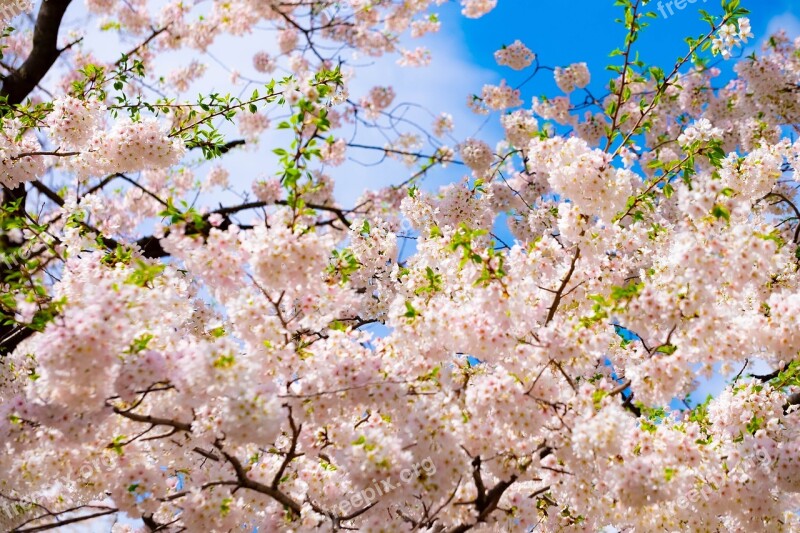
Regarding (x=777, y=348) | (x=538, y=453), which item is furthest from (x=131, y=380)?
(x=777, y=348)

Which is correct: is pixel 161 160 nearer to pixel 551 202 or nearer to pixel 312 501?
pixel 312 501

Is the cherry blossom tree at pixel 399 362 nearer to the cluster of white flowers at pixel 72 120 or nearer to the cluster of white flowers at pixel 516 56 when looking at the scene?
the cluster of white flowers at pixel 72 120

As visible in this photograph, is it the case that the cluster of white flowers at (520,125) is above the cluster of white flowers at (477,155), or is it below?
above

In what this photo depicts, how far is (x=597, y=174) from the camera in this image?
14.6ft

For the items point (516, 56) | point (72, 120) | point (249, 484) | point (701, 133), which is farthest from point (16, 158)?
point (516, 56)

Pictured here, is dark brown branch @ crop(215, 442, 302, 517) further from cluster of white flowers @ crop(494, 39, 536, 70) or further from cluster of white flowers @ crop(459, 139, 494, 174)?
cluster of white flowers @ crop(494, 39, 536, 70)

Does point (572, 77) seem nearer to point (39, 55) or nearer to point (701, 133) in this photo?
point (701, 133)

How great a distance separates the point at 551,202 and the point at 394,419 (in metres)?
5.64

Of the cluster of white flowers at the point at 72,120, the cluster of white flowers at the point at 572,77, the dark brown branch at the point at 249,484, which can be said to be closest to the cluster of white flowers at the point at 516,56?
the cluster of white flowers at the point at 572,77

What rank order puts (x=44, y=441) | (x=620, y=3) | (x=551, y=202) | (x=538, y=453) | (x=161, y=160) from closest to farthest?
1. (x=44, y=441)
2. (x=538, y=453)
3. (x=620, y=3)
4. (x=161, y=160)
5. (x=551, y=202)

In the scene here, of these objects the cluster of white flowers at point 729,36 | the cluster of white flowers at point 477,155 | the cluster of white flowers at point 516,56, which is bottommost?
the cluster of white flowers at point 729,36

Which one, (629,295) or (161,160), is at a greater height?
(161,160)

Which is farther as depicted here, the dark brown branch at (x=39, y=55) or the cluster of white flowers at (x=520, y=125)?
the cluster of white flowers at (x=520, y=125)

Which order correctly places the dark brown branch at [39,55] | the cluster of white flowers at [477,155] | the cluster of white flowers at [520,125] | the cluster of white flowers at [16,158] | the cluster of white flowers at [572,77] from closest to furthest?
the cluster of white flowers at [16,158]
the dark brown branch at [39,55]
the cluster of white flowers at [520,125]
the cluster of white flowers at [477,155]
the cluster of white flowers at [572,77]
